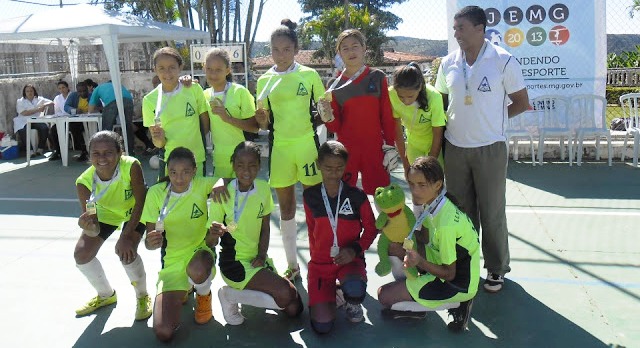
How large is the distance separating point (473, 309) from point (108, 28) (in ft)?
21.7

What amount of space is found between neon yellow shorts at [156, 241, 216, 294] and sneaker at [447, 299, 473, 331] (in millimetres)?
1408

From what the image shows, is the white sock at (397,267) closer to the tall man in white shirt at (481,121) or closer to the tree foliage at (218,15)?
the tall man in white shirt at (481,121)

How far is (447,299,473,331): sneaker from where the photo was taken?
3117 mm

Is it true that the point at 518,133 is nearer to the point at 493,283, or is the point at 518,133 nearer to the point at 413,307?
the point at 493,283

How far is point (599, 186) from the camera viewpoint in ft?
20.9

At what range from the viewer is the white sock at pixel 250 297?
10.7 ft

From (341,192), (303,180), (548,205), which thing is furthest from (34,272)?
(548,205)

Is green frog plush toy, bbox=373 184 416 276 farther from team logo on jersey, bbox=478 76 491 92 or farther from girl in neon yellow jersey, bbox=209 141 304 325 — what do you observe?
team logo on jersey, bbox=478 76 491 92

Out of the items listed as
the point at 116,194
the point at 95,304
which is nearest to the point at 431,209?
the point at 116,194

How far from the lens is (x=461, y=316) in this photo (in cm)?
313

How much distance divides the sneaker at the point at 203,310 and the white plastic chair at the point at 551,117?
5.64 m

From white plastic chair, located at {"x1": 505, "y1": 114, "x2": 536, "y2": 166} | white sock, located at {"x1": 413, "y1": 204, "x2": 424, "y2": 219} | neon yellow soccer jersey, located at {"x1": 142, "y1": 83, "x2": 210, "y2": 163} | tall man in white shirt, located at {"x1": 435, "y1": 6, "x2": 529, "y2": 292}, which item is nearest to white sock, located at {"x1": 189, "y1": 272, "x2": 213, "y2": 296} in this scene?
neon yellow soccer jersey, located at {"x1": 142, "y1": 83, "x2": 210, "y2": 163}

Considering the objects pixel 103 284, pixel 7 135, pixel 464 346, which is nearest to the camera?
pixel 464 346

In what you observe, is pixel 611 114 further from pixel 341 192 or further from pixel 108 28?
pixel 341 192
